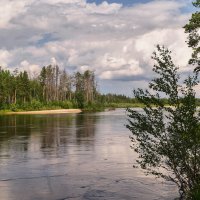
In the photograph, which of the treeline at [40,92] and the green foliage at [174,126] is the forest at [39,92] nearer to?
the treeline at [40,92]

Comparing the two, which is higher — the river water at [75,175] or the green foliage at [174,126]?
the green foliage at [174,126]

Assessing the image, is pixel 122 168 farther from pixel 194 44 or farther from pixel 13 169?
pixel 194 44

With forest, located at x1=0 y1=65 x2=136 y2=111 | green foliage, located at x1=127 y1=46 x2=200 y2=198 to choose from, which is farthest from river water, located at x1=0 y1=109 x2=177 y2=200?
forest, located at x1=0 y1=65 x2=136 y2=111

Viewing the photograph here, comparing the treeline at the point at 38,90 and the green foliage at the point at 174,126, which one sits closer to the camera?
the green foliage at the point at 174,126

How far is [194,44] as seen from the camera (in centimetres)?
2603

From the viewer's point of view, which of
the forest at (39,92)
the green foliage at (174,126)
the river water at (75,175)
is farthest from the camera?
the forest at (39,92)

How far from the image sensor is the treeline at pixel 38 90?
442 ft

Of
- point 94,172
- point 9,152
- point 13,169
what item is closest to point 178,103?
point 94,172

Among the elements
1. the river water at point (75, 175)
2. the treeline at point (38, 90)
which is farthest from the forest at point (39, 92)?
the river water at point (75, 175)

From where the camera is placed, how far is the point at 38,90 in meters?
173

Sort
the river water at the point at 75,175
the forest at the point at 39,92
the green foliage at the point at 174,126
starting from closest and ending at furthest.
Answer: the green foliage at the point at 174,126 → the river water at the point at 75,175 → the forest at the point at 39,92

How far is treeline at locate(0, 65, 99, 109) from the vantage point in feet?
442

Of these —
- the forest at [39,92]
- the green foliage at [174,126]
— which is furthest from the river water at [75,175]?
the forest at [39,92]

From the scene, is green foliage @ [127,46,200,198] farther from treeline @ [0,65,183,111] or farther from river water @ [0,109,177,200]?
treeline @ [0,65,183,111]
